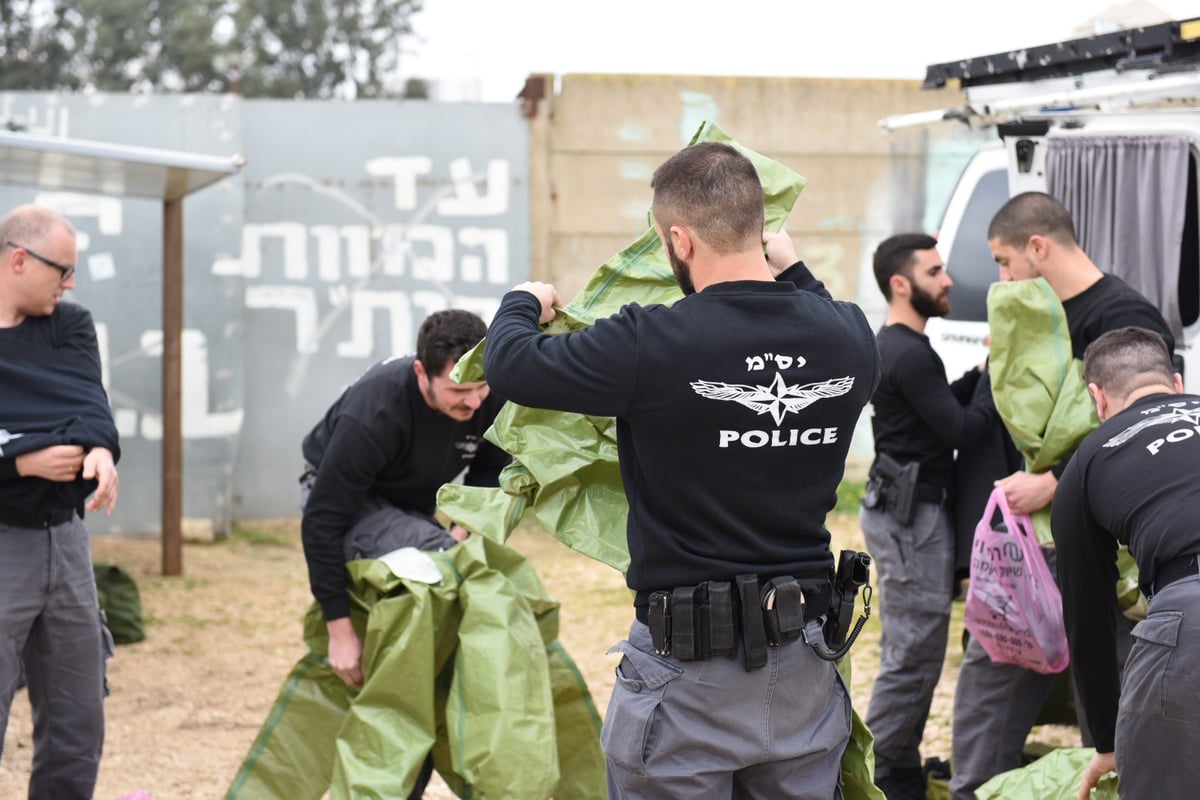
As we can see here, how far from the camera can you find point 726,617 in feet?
8.52

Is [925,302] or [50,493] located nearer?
[50,493]

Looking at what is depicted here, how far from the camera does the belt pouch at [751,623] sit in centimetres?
261

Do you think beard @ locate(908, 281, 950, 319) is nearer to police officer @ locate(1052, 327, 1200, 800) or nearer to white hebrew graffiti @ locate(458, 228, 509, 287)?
police officer @ locate(1052, 327, 1200, 800)

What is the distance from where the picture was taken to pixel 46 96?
930cm

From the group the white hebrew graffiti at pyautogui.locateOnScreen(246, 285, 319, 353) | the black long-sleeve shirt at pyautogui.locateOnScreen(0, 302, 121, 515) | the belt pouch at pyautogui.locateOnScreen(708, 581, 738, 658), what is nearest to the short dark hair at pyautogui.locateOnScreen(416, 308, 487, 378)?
the black long-sleeve shirt at pyautogui.locateOnScreen(0, 302, 121, 515)

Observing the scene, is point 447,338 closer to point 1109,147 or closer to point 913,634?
point 913,634

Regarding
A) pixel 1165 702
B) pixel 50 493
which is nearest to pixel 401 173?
pixel 50 493

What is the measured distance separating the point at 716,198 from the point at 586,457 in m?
0.78

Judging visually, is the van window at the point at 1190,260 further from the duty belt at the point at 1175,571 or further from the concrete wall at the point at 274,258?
the concrete wall at the point at 274,258

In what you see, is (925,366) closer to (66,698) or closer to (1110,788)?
(1110,788)

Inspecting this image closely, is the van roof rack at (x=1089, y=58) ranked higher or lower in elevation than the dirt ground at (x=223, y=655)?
higher

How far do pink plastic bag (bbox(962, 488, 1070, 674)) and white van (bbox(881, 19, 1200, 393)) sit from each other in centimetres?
156

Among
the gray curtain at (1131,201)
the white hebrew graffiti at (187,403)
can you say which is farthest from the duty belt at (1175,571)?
the white hebrew graffiti at (187,403)

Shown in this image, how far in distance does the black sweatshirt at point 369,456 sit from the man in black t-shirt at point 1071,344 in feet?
5.71
